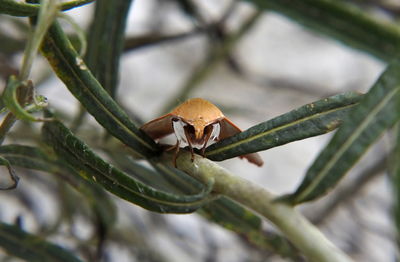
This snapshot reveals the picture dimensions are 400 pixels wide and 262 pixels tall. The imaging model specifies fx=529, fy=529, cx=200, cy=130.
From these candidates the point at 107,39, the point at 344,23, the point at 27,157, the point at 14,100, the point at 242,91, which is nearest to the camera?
the point at 14,100

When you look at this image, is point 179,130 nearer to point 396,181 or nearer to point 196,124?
point 196,124

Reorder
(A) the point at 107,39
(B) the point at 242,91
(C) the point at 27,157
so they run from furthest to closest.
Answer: (B) the point at 242,91 → (A) the point at 107,39 → (C) the point at 27,157

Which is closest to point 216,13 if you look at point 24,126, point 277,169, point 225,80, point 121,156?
point 225,80

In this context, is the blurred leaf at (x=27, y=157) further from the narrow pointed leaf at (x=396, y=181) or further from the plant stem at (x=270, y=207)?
the narrow pointed leaf at (x=396, y=181)

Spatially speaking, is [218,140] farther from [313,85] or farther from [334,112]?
[313,85]

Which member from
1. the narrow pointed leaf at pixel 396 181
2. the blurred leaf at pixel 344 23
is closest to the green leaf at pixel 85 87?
the narrow pointed leaf at pixel 396 181

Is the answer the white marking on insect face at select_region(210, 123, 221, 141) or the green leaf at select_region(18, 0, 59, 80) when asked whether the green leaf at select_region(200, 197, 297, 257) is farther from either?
the green leaf at select_region(18, 0, 59, 80)

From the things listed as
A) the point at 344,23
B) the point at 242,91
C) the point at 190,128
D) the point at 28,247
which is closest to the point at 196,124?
the point at 190,128
